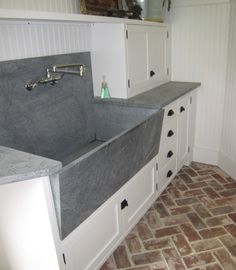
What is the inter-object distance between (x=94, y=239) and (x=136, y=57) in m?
1.53

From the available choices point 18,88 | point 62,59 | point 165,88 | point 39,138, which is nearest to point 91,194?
point 39,138

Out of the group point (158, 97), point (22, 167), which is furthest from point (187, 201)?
point (22, 167)

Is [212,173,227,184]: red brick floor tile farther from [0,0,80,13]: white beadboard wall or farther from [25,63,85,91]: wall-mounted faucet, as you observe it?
[0,0,80,13]: white beadboard wall

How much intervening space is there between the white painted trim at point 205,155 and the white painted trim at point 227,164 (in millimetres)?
78

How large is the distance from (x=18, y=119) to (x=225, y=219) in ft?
5.91

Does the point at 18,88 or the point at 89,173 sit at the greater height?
the point at 18,88

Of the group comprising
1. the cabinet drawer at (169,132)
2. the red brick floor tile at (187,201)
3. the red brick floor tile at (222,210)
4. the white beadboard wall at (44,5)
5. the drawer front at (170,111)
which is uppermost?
the white beadboard wall at (44,5)

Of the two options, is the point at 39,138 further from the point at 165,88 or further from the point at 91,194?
the point at 165,88

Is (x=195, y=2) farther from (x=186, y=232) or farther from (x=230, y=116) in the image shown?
(x=186, y=232)

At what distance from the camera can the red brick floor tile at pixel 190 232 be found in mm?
1986

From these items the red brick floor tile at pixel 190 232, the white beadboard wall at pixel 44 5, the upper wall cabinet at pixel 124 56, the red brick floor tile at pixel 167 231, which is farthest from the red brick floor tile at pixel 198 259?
the white beadboard wall at pixel 44 5

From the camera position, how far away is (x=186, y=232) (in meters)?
2.05

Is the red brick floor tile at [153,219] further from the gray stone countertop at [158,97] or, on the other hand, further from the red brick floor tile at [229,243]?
the gray stone countertop at [158,97]

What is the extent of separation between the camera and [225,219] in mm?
2174
